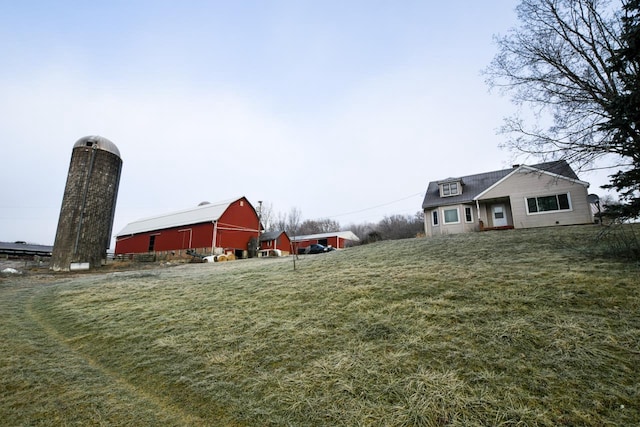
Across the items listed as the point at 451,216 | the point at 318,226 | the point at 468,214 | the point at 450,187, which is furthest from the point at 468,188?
the point at 318,226

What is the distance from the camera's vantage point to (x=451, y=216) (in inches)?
900

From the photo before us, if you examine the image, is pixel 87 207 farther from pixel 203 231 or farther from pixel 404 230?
pixel 404 230

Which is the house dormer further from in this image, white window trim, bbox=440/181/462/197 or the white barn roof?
the white barn roof

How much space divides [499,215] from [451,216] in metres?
3.30

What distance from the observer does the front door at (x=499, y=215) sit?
2144 cm

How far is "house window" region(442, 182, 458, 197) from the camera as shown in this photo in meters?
23.8

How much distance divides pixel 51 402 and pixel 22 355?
2143mm

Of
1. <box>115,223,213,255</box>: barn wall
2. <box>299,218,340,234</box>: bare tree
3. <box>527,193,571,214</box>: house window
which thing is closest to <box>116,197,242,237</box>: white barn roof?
<box>115,223,213,255</box>: barn wall

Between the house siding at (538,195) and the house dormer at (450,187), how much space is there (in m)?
2.69

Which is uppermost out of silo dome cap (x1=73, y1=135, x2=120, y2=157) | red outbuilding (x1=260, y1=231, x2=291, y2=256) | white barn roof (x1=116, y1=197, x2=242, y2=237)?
silo dome cap (x1=73, y1=135, x2=120, y2=157)

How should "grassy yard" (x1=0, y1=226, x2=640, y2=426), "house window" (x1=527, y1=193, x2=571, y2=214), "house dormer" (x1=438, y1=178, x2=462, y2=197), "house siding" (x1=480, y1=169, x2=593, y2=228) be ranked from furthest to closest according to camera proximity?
"house dormer" (x1=438, y1=178, x2=462, y2=197) → "house window" (x1=527, y1=193, x2=571, y2=214) → "house siding" (x1=480, y1=169, x2=593, y2=228) → "grassy yard" (x1=0, y1=226, x2=640, y2=426)

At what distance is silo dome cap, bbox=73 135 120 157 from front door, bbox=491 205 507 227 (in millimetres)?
29245

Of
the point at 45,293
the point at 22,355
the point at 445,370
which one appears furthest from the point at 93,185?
the point at 445,370

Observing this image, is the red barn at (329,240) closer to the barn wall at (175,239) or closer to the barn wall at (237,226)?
the barn wall at (237,226)
